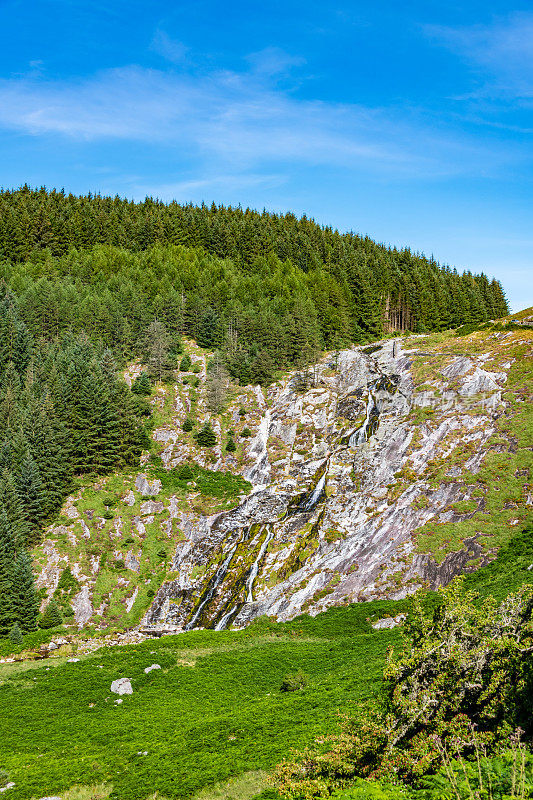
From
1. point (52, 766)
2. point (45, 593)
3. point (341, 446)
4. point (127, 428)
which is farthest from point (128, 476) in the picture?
point (52, 766)

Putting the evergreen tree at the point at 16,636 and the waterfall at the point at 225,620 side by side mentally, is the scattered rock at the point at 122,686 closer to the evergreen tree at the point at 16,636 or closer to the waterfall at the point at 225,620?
the waterfall at the point at 225,620

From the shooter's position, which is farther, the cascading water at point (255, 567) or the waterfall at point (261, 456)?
the waterfall at point (261, 456)

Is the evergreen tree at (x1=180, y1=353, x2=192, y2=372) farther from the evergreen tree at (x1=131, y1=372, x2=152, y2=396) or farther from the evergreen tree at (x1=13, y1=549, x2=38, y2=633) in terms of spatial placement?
the evergreen tree at (x1=13, y1=549, x2=38, y2=633)

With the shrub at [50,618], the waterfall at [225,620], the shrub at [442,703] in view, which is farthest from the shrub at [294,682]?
the shrub at [50,618]

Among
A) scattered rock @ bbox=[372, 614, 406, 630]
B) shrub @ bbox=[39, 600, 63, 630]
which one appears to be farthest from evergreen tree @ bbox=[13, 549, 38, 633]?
scattered rock @ bbox=[372, 614, 406, 630]

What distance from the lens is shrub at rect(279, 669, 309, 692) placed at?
27438mm

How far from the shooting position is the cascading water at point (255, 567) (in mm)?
46769

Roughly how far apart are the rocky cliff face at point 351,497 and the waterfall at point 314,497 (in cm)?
27

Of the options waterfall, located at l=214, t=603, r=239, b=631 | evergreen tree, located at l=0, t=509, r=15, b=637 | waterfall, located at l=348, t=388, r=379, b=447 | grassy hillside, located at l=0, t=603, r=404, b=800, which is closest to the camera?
grassy hillside, located at l=0, t=603, r=404, b=800

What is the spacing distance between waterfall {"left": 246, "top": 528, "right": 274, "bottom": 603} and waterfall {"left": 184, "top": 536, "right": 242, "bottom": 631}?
3.35 meters

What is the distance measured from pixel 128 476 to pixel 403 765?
54211 millimetres

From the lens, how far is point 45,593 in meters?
48.7

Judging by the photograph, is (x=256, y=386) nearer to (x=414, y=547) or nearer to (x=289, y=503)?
(x=289, y=503)

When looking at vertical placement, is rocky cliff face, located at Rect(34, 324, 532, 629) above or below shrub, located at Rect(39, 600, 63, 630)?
above
